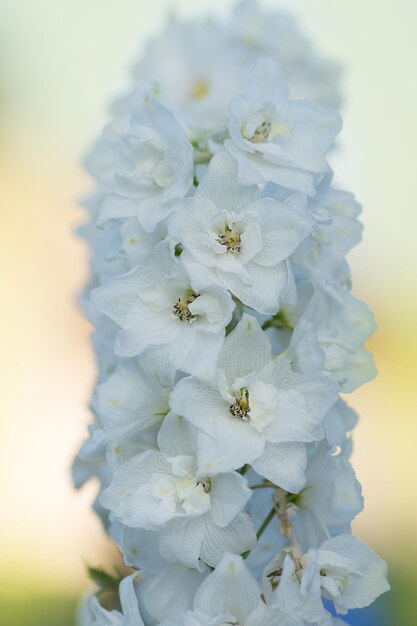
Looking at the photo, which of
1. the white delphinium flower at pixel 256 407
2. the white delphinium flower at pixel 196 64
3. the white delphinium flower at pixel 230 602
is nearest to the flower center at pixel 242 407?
the white delphinium flower at pixel 256 407

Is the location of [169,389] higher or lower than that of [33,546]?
higher

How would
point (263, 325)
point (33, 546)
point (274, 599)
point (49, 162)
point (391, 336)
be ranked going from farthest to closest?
point (49, 162)
point (391, 336)
point (33, 546)
point (263, 325)
point (274, 599)

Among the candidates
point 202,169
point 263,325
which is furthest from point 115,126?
point 263,325

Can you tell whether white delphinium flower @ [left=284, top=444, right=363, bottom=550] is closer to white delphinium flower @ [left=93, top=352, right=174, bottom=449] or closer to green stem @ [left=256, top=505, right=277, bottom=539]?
green stem @ [left=256, top=505, right=277, bottom=539]

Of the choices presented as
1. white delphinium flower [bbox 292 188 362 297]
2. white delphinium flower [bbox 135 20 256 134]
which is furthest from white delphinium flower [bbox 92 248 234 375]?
white delphinium flower [bbox 135 20 256 134]

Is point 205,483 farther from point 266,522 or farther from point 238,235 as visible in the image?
point 238,235

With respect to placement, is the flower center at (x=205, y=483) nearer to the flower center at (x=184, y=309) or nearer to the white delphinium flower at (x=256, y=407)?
the white delphinium flower at (x=256, y=407)

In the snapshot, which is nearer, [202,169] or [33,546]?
[202,169]

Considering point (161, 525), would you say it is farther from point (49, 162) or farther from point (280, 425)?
point (49, 162)
